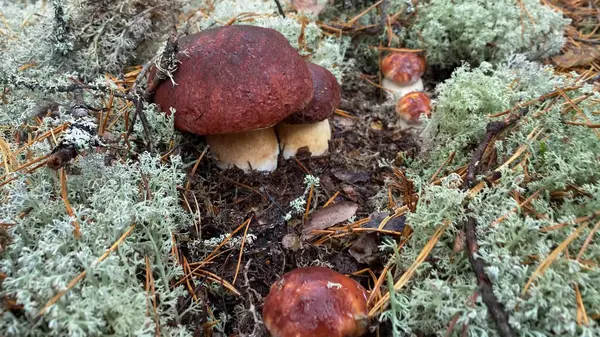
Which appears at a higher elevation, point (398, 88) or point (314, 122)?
point (314, 122)

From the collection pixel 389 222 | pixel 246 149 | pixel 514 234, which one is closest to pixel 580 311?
pixel 514 234

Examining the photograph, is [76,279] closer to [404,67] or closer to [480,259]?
[480,259]

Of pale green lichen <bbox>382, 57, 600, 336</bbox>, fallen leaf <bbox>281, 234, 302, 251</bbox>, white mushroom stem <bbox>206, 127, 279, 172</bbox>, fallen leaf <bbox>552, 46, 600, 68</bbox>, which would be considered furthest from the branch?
fallen leaf <bbox>552, 46, 600, 68</bbox>

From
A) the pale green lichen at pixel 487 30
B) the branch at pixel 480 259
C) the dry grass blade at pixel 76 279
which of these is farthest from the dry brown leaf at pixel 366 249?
the pale green lichen at pixel 487 30

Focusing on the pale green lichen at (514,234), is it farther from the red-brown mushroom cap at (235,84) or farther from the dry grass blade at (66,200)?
the dry grass blade at (66,200)

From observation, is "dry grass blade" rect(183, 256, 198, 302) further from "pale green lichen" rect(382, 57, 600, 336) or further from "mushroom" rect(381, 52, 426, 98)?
"mushroom" rect(381, 52, 426, 98)
